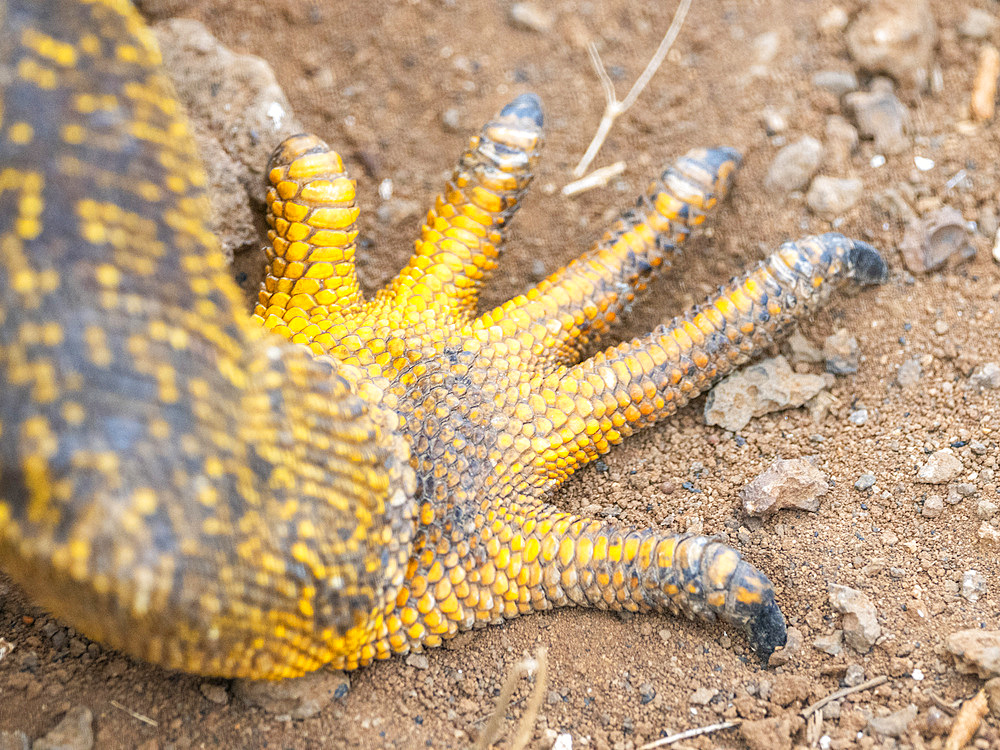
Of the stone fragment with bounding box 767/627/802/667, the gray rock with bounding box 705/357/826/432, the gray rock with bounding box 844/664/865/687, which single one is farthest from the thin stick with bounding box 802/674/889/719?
the gray rock with bounding box 705/357/826/432

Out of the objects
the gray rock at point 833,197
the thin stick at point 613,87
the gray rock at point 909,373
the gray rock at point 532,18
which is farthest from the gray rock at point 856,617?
the gray rock at point 532,18

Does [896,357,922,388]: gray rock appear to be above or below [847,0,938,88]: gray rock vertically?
below

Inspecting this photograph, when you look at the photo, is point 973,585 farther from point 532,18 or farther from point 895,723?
point 532,18

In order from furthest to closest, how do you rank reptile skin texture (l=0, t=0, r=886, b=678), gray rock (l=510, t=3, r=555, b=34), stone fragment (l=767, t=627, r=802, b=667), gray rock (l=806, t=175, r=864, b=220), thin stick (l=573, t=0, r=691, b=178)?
gray rock (l=510, t=3, r=555, b=34)
thin stick (l=573, t=0, r=691, b=178)
gray rock (l=806, t=175, r=864, b=220)
stone fragment (l=767, t=627, r=802, b=667)
reptile skin texture (l=0, t=0, r=886, b=678)

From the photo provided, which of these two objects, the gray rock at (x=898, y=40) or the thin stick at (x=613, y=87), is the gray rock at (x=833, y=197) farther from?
the thin stick at (x=613, y=87)

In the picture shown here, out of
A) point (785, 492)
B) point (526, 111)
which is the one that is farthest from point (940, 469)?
point (526, 111)

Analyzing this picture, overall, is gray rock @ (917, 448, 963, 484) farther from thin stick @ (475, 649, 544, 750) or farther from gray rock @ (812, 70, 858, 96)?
gray rock @ (812, 70, 858, 96)

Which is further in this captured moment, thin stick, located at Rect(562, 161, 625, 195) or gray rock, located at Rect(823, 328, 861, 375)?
thin stick, located at Rect(562, 161, 625, 195)
